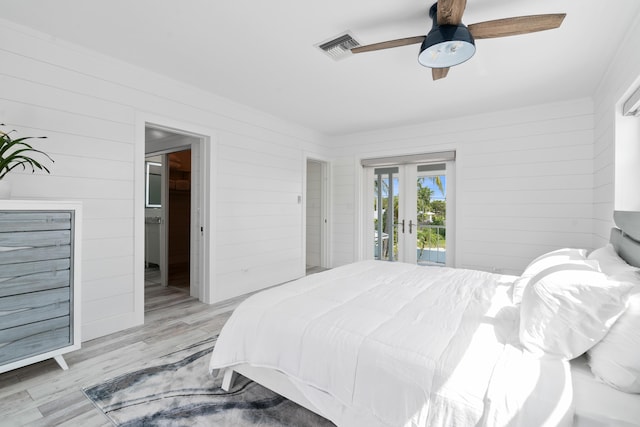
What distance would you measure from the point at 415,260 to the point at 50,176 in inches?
191

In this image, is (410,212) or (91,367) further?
(410,212)

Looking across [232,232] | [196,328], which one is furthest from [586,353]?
[232,232]

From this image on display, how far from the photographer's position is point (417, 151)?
498cm

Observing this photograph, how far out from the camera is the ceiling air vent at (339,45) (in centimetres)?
255

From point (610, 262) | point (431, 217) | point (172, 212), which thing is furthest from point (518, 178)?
point (172, 212)

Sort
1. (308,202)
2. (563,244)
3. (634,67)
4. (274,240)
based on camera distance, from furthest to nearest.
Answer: (308,202) → (274,240) → (563,244) → (634,67)

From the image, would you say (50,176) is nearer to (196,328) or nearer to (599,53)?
(196,328)

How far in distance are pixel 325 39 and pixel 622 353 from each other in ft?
8.75

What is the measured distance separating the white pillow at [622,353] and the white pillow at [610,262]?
1.46ft

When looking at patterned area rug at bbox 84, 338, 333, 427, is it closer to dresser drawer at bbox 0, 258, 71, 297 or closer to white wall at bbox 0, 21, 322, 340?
dresser drawer at bbox 0, 258, 71, 297

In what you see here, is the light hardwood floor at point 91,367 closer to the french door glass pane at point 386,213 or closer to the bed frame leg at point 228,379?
the bed frame leg at point 228,379

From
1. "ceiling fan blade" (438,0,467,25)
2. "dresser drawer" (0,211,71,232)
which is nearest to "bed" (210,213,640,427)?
"dresser drawer" (0,211,71,232)

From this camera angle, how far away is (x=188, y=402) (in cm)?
190

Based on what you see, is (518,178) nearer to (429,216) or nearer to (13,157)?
(429,216)
